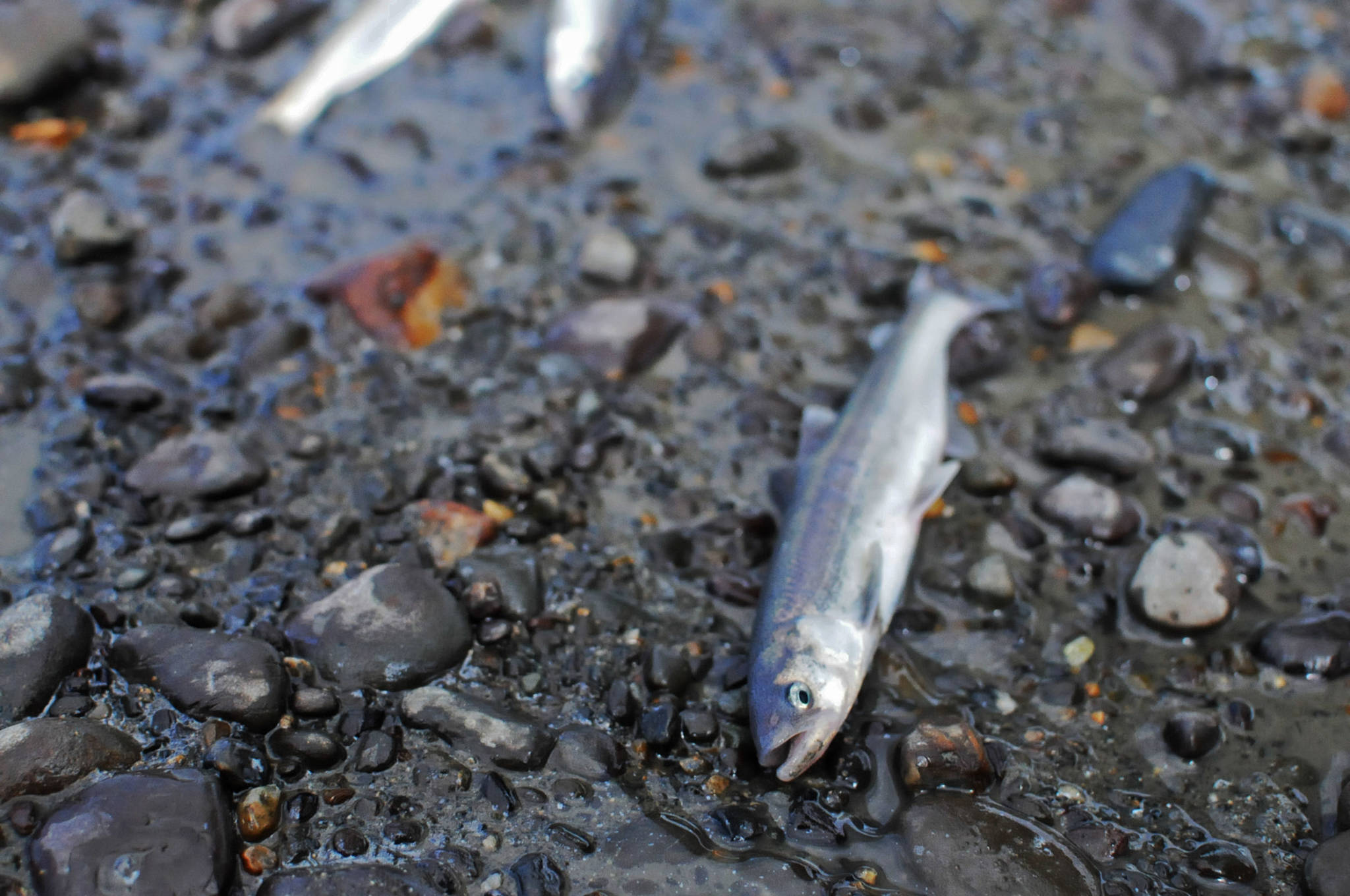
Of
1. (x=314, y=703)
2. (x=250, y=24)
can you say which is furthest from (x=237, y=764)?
(x=250, y=24)

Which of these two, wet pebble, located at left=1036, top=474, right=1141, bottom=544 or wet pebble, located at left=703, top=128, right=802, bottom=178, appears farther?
wet pebble, located at left=703, top=128, right=802, bottom=178

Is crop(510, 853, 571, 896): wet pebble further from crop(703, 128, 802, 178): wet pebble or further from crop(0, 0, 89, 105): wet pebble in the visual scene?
crop(0, 0, 89, 105): wet pebble

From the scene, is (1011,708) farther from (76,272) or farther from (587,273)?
(76,272)

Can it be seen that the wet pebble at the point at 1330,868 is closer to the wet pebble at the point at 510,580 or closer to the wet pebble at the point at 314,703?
the wet pebble at the point at 510,580

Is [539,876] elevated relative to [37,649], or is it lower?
lower

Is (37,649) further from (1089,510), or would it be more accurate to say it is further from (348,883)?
(1089,510)

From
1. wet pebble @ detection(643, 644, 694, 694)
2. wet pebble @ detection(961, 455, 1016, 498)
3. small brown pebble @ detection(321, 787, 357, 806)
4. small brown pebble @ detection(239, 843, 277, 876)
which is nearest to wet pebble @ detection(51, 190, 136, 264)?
small brown pebble @ detection(321, 787, 357, 806)

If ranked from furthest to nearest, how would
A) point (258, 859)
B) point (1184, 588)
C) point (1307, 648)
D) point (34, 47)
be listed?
point (34, 47) → point (1184, 588) → point (1307, 648) → point (258, 859)
